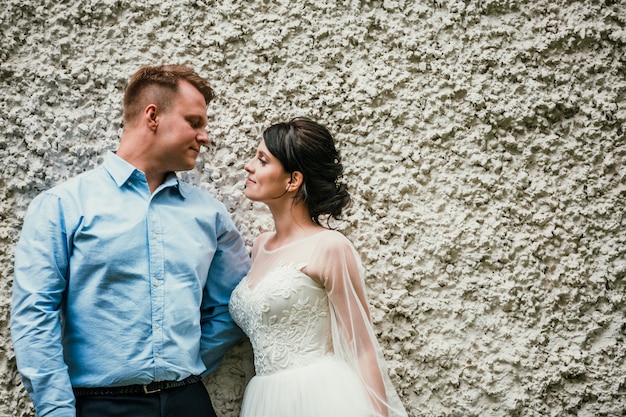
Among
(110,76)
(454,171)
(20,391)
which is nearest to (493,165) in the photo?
(454,171)

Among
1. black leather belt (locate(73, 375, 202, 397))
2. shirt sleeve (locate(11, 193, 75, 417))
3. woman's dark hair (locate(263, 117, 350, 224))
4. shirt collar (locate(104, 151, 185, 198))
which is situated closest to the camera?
shirt sleeve (locate(11, 193, 75, 417))

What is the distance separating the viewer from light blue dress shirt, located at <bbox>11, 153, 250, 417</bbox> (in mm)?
1371

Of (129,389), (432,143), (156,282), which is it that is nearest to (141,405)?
(129,389)

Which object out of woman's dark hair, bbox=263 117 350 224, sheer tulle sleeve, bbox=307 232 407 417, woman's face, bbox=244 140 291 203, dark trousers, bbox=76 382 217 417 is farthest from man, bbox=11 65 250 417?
sheer tulle sleeve, bbox=307 232 407 417

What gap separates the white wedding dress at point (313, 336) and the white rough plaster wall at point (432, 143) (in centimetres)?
16

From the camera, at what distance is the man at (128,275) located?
Answer: 1.39 meters

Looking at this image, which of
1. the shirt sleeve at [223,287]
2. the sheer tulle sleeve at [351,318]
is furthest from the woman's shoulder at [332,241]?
the shirt sleeve at [223,287]

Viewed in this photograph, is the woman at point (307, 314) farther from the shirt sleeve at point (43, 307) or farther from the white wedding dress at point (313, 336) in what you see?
the shirt sleeve at point (43, 307)

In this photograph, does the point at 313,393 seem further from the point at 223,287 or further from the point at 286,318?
the point at 223,287

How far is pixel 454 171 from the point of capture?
1.78 meters

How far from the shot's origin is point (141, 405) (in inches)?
56.9

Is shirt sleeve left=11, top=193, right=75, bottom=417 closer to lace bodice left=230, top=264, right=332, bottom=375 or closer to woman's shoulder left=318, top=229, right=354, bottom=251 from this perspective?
lace bodice left=230, top=264, right=332, bottom=375

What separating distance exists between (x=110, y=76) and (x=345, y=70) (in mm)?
785

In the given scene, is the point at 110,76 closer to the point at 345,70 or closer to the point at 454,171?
the point at 345,70
